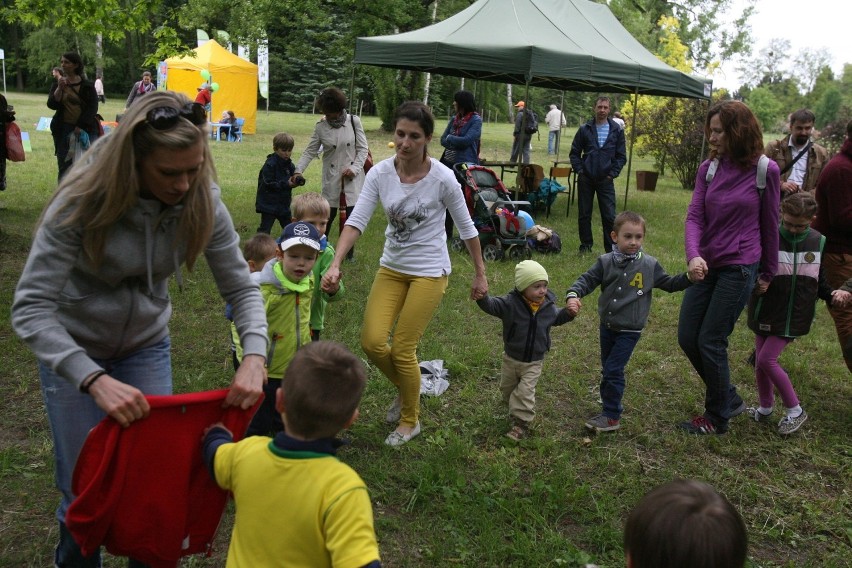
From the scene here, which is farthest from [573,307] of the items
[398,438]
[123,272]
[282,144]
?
[282,144]

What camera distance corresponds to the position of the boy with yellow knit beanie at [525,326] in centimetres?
473

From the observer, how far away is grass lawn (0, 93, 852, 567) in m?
3.74

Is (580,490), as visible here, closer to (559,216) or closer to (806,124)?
(806,124)

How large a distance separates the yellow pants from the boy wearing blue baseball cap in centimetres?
39

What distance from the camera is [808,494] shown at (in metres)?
4.39

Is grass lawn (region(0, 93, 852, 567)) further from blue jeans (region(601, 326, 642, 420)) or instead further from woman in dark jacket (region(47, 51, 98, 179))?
woman in dark jacket (region(47, 51, 98, 179))

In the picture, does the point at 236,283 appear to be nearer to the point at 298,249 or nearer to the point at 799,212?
the point at 298,249

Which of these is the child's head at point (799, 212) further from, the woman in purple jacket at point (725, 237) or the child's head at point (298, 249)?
the child's head at point (298, 249)

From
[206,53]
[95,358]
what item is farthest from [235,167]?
[95,358]

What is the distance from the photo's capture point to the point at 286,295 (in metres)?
4.26

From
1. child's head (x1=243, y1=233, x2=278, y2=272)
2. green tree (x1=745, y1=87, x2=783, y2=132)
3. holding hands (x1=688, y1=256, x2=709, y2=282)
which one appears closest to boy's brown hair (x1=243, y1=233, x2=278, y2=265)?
child's head (x1=243, y1=233, x2=278, y2=272)

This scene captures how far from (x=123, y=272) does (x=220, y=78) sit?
2792 centimetres

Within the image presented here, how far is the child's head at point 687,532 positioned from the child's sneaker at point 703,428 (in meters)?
3.60

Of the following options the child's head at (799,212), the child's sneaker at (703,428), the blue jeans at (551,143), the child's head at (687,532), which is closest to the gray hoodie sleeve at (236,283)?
the child's head at (687,532)
